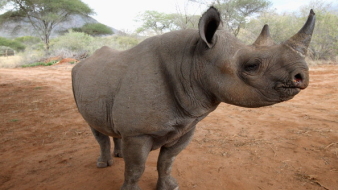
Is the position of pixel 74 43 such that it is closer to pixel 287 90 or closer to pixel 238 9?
pixel 238 9

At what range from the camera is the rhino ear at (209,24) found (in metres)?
1.67

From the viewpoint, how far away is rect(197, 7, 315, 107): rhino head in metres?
1.51

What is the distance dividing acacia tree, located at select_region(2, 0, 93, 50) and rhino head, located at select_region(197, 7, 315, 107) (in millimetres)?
27166

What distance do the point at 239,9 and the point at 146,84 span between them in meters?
Answer: 20.7

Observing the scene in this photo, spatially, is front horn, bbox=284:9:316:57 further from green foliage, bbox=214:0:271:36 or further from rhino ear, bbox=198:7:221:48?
green foliage, bbox=214:0:271:36

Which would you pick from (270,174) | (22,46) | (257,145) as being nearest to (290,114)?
(257,145)

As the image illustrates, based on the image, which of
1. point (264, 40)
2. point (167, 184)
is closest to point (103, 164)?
point (167, 184)

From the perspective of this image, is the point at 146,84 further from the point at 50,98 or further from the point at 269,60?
the point at 50,98

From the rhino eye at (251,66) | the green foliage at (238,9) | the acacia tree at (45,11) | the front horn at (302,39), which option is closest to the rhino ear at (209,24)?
the rhino eye at (251,66)

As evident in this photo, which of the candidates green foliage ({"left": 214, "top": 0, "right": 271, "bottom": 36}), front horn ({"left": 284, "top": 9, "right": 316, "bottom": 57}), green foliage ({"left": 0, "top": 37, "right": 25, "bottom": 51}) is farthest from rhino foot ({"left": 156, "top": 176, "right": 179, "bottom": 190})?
green foliage ({"left": 0, "top": 37, "right": 25, "bottom": 51})

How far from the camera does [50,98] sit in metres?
8.30

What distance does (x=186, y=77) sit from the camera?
196 centimetres

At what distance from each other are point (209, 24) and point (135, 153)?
1316 mm

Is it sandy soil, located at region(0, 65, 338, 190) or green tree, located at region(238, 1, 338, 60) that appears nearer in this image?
sandy soil, located at region(0, 65, 338, 190)
